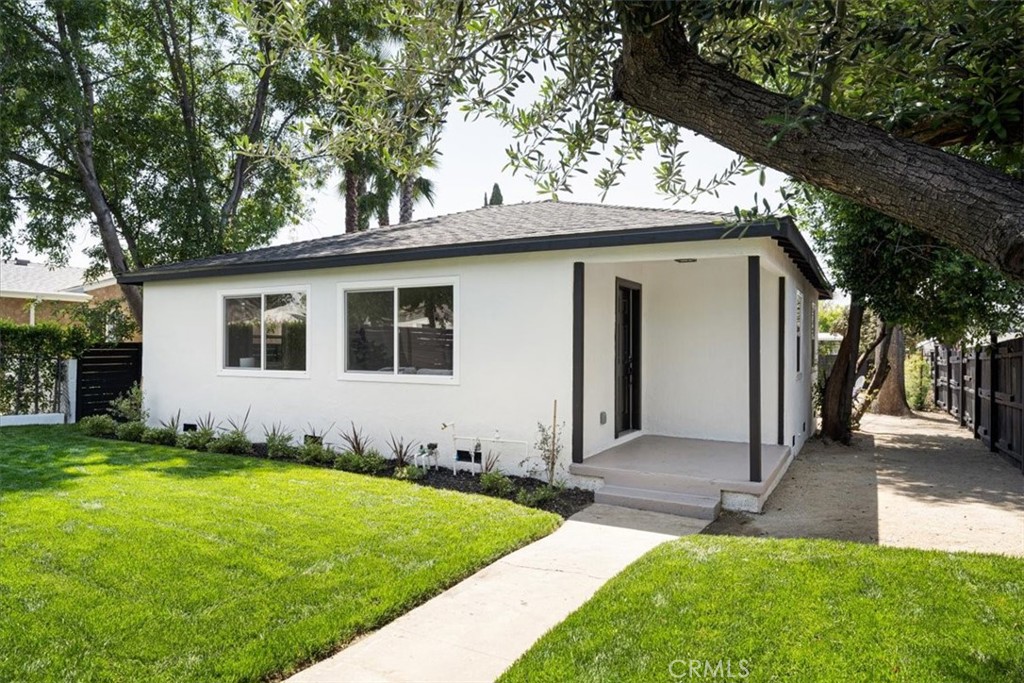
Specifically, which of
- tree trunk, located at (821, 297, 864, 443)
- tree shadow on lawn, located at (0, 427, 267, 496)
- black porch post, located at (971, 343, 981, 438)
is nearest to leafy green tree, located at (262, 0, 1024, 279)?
tree shadow on lawn, located at (0, 427, 267, 496)

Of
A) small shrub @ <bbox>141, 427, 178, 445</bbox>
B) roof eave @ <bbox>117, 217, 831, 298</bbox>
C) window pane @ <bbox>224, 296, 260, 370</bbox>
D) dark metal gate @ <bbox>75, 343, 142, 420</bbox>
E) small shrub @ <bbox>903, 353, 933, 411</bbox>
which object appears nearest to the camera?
roof eave @ <bbox>117, 217, 831, 298</bbox>

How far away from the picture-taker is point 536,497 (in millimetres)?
7047

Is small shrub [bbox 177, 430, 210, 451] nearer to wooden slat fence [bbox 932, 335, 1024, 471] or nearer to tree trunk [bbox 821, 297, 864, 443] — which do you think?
tree trunk [bbox 821, 297, 864, 443]

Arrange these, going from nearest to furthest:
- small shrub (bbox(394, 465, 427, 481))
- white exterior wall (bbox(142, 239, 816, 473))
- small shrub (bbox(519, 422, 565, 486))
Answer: small shrub (bbox(519, 422, 565, 486)) → small shrub (bbox(394, 465, 427, 481)) → white exterior wall (bbox(142, 239, 816, 473))

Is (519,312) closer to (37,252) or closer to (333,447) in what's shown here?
(333,447)

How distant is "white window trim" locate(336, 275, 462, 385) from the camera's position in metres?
8.78

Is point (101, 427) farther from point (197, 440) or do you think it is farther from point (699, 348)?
point (699, 348)

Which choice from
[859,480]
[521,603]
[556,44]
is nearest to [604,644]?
[521,603]

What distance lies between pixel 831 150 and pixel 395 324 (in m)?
7.58

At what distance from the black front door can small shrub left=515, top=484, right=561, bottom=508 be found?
239 cm

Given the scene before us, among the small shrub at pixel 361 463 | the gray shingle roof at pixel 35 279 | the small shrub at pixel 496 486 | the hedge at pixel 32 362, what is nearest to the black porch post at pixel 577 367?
the small shrub at pixel 496 486

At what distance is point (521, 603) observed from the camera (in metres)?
4.43

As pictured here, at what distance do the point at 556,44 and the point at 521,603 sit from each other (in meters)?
3.49

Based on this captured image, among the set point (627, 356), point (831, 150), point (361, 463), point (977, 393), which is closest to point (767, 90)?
point (831, 150)
